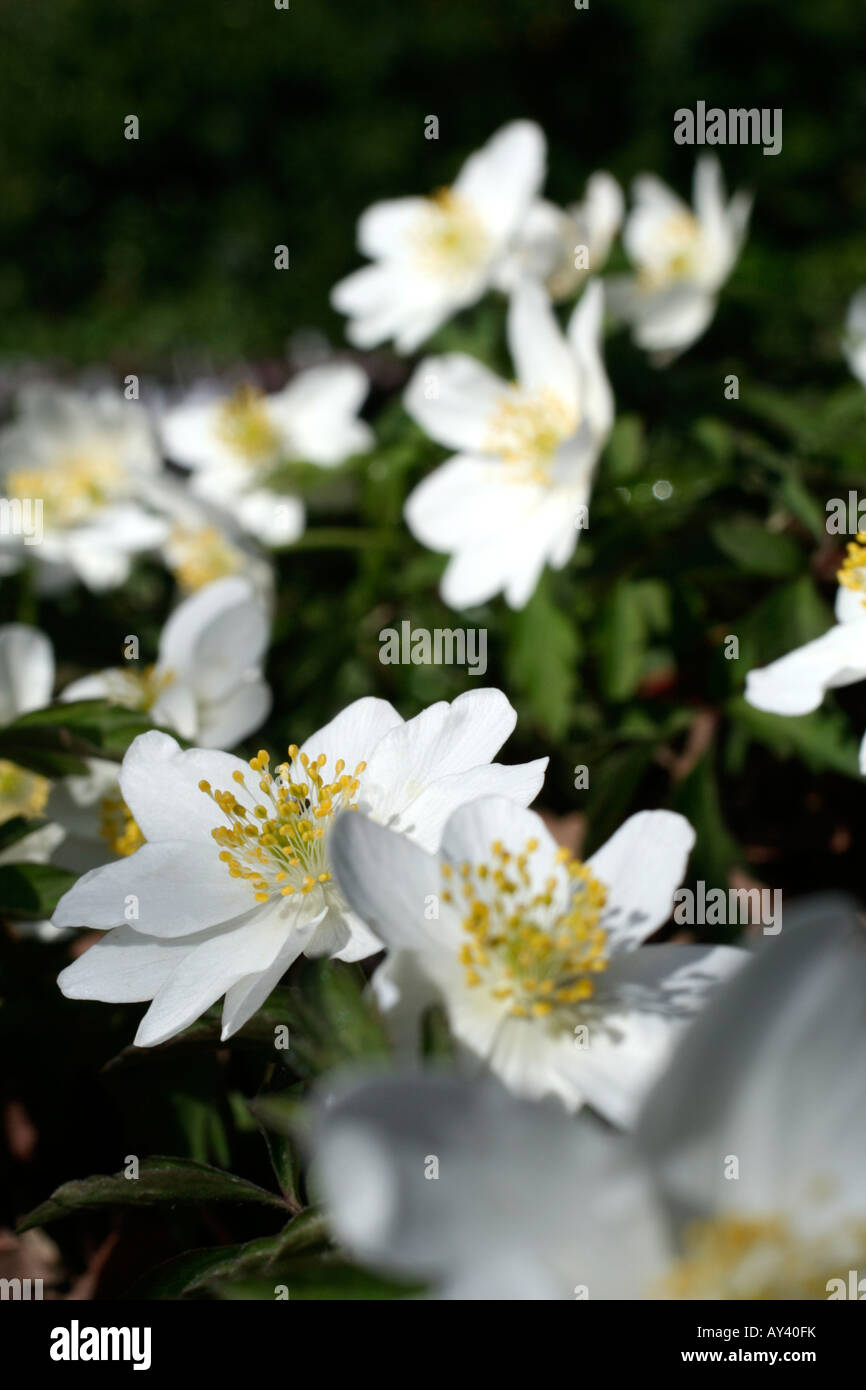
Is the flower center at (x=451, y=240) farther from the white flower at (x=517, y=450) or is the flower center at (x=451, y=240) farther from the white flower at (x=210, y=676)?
the white flower at (x=210, y=676)

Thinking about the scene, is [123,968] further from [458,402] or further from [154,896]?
[458,402]

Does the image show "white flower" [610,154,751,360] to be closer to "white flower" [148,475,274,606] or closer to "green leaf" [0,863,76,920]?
"white flower" [148,475,274,606]

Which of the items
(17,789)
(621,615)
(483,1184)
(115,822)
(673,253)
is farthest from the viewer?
(673,253)

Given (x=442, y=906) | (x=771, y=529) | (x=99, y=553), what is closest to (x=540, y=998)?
(x=442, y=906)

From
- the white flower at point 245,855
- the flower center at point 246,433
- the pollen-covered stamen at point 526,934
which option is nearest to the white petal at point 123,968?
the white flower at point 245,855

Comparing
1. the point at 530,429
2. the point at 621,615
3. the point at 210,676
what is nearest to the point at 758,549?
the point at 621,615
